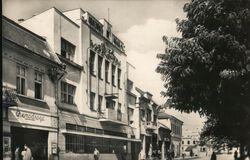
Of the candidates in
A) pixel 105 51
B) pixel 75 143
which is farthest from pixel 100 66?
pixel 75 143

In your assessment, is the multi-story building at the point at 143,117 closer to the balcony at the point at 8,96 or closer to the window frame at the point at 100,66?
the window frame at the point at 100,66

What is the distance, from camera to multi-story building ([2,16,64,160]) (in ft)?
60.1

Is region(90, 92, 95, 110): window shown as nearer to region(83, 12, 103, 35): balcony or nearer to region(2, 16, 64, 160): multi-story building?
region(83, 12, 103, 35): balcony

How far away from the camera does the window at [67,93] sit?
2503 centimetres

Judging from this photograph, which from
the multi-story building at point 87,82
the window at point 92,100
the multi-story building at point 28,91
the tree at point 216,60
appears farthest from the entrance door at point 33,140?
the tree at point 216,60

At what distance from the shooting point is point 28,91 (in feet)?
67.1

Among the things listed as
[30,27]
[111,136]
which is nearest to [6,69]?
[30,27]

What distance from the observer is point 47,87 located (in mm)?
22547

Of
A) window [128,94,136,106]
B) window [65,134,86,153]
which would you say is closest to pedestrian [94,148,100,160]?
window [65,134,86,153]

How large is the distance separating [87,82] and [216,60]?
1576cm

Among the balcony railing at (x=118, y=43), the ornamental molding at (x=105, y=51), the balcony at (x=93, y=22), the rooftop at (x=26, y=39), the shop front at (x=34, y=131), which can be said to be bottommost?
the shop front at (x=34, y=131)

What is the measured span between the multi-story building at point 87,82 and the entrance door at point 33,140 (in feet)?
5.69

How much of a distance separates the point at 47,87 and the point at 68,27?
545 cm

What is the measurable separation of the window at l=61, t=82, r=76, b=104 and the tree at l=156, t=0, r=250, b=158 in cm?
1120
